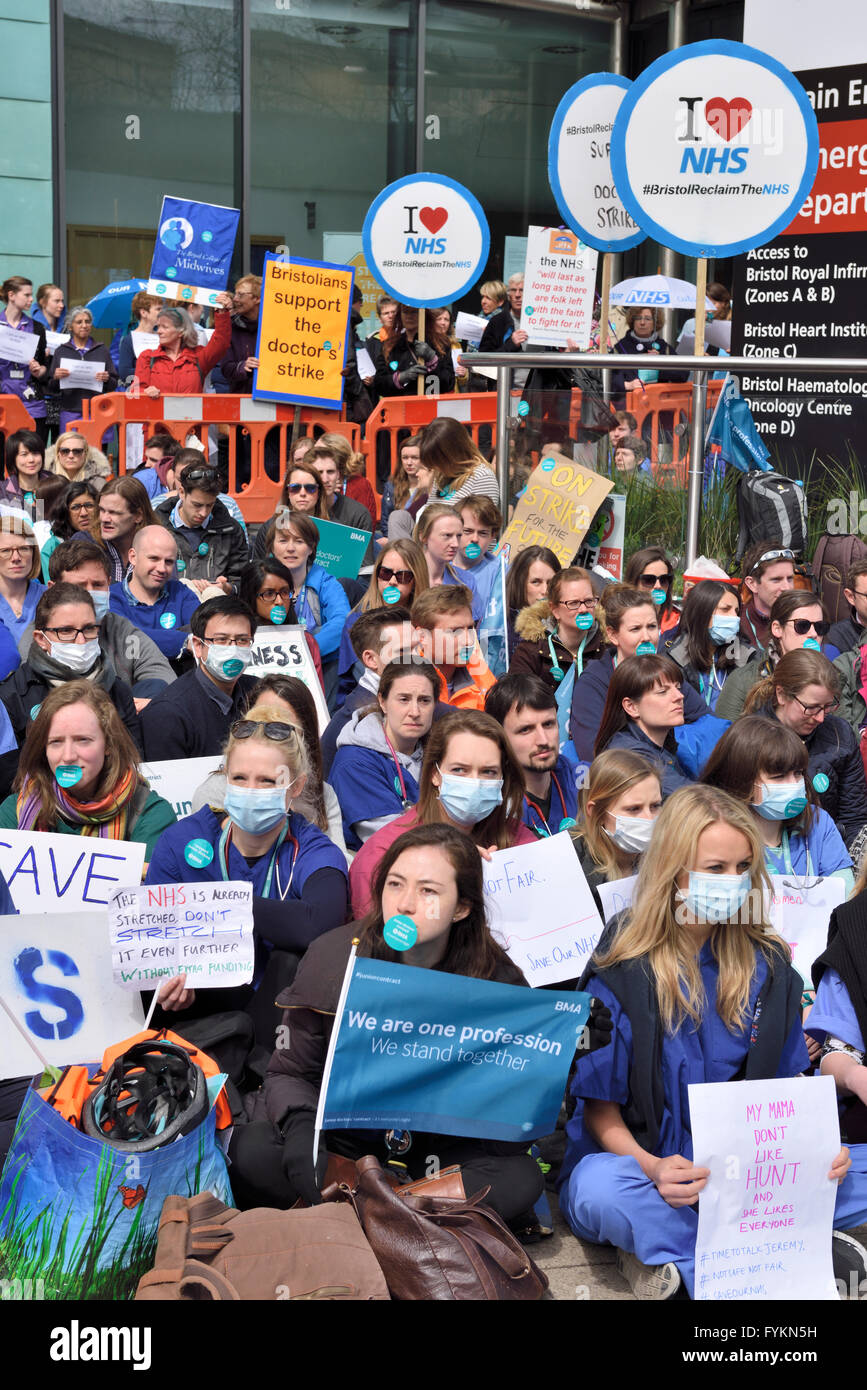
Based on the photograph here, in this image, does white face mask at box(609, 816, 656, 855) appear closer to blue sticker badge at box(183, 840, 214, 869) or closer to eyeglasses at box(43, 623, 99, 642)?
blue sticker badge at box(183, 840, 214, 869)

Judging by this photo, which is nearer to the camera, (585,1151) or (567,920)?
(585,1151)

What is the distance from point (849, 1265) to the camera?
3986 mm

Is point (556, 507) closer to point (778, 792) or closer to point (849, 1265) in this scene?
point (778, 792)

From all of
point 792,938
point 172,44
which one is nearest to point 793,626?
point 792,938

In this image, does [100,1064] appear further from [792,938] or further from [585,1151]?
[792,938]

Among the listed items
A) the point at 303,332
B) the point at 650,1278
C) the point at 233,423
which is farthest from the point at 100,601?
the point at 303,332

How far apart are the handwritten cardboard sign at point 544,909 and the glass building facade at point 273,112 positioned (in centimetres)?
1254

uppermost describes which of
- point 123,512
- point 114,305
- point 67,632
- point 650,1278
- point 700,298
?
point 114,305

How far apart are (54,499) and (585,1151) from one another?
19.5 feet

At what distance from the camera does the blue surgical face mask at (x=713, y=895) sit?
413 cm

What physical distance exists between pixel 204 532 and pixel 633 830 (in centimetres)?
457

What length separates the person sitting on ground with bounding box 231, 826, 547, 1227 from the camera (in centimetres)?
408

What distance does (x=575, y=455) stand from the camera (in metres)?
9.09

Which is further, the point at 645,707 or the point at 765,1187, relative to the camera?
the point at 645,707
